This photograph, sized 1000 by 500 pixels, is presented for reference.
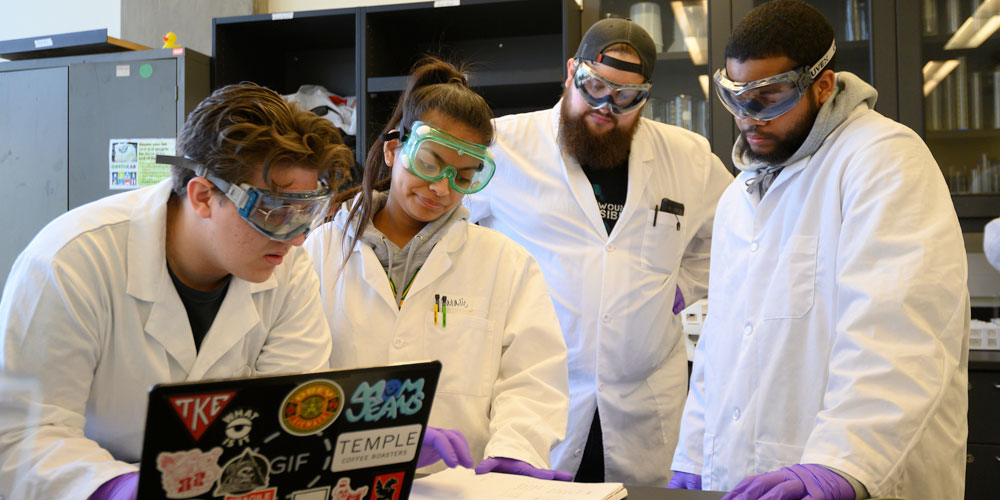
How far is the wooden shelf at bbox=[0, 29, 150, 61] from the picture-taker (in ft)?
11.0

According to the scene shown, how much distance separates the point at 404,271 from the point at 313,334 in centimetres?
26

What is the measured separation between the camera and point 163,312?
4.22 ft

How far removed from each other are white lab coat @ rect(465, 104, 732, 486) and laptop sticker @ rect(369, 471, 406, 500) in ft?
4.02

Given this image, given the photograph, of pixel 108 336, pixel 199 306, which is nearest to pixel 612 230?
pixel 199 306

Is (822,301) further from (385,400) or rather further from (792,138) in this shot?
(385,400)

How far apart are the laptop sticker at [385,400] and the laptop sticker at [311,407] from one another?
21 millimetres

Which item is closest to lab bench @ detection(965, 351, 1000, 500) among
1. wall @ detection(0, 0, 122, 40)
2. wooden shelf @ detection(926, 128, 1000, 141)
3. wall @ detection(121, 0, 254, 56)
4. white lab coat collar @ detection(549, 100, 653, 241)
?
wooden shelf @ detection(926, 128, 1000, 141)

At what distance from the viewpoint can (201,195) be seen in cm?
128

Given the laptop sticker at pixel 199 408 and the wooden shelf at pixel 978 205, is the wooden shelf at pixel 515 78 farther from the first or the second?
the laptop sticker at pixel 199 408

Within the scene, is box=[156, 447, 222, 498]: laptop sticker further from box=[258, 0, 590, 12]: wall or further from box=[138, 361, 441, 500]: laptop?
box=[258, 0, 590, 12]: wall

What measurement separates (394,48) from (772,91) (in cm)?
234

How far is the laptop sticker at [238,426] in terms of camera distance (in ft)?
2.56

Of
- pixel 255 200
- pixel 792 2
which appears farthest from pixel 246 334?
pixel 792 2

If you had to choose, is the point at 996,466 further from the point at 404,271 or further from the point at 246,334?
the point at 246,334
